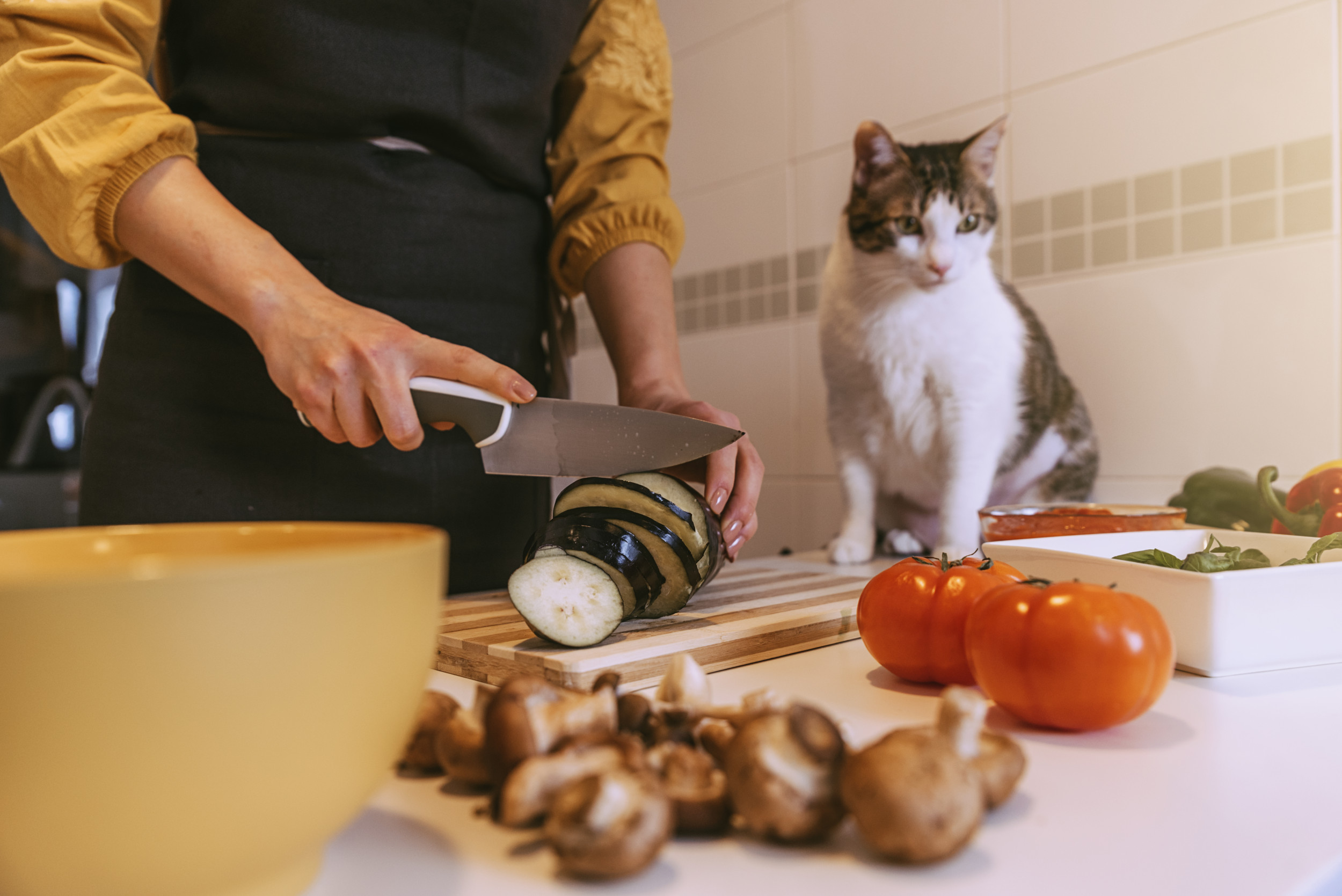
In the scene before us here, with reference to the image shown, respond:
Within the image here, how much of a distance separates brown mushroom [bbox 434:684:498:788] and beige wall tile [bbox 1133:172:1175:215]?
165cm

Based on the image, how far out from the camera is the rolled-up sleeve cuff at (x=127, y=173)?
0.88 meters

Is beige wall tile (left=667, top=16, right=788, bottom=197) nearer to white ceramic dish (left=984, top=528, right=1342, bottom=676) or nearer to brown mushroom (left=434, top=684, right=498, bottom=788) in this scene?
white ceramic dish (left=984, top=528, right=1342, bottom=676)

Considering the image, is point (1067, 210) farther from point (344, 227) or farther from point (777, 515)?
point (344, 227)


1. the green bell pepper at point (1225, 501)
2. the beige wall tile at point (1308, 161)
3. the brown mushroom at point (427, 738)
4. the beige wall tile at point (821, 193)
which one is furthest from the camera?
the beige wall tile at point (821, 193)

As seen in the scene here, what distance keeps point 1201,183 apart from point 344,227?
146 centimetres

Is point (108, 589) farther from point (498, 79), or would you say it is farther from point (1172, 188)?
point (1172, 188)

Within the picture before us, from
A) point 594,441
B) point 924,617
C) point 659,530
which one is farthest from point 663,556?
point 924,617

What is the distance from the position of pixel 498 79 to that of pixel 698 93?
4.92ft

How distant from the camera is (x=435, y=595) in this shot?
0.35 meters

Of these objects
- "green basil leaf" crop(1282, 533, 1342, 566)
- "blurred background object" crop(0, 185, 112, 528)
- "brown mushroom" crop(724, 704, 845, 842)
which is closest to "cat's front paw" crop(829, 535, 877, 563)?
"green basil leaf" crop(1282, 533, 1342, 566)

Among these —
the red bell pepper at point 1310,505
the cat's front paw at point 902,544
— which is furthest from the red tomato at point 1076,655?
the cat's front paw at point 902,544

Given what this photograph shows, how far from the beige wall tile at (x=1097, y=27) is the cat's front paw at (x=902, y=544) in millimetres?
965

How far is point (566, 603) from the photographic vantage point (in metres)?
0.73

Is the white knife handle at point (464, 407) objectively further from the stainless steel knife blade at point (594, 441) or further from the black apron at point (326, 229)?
the black apron at point (326, 229)
